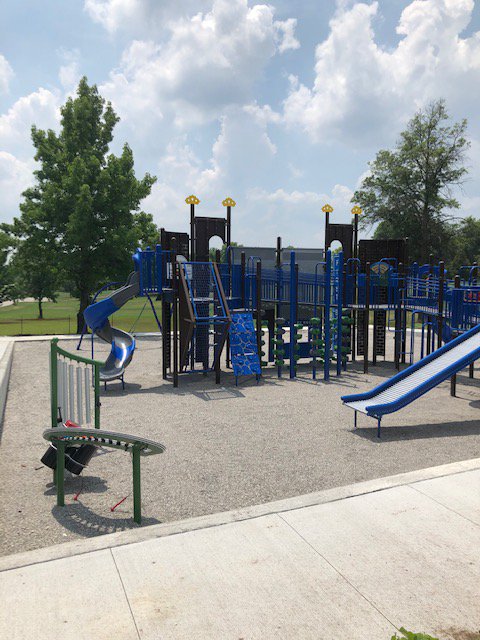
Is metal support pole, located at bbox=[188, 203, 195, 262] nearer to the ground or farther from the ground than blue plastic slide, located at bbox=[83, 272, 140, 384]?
farther from the ground

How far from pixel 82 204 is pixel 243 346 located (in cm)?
Answer: 1670

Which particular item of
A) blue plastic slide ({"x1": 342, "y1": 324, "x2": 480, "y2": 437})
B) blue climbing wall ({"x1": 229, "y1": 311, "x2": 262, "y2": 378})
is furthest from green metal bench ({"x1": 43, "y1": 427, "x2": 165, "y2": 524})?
blue climbing wall ({"x1": 229, "y1": 311, "x2": 262, "y2": 378})

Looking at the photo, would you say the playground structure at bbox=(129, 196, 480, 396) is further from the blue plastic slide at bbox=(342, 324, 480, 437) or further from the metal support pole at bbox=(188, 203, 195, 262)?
the blue plastic slide at bbox=(342, 324, 480, 437)

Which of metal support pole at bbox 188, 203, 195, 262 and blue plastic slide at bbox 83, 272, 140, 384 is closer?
blue plastic slide at bbox 83, 272, 140, 384

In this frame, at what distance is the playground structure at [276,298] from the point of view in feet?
43.1

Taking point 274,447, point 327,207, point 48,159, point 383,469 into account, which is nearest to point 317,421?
point 274,447

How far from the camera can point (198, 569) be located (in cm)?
409

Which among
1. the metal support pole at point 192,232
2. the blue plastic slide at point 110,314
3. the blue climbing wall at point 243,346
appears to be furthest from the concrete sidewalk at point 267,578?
the metal support pole at point 192,232

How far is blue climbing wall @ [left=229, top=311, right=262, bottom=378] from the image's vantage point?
43.3 feet

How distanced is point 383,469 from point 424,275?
11.6 meters

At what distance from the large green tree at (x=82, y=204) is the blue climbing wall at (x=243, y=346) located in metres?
15.2

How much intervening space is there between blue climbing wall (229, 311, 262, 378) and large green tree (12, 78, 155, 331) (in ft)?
Answer: 49.9

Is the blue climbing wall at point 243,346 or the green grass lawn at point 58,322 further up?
the blue climbing wall at point 243,346

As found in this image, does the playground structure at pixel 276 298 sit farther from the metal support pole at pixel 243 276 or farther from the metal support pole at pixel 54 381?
the metal support pole at pixel 54 381
